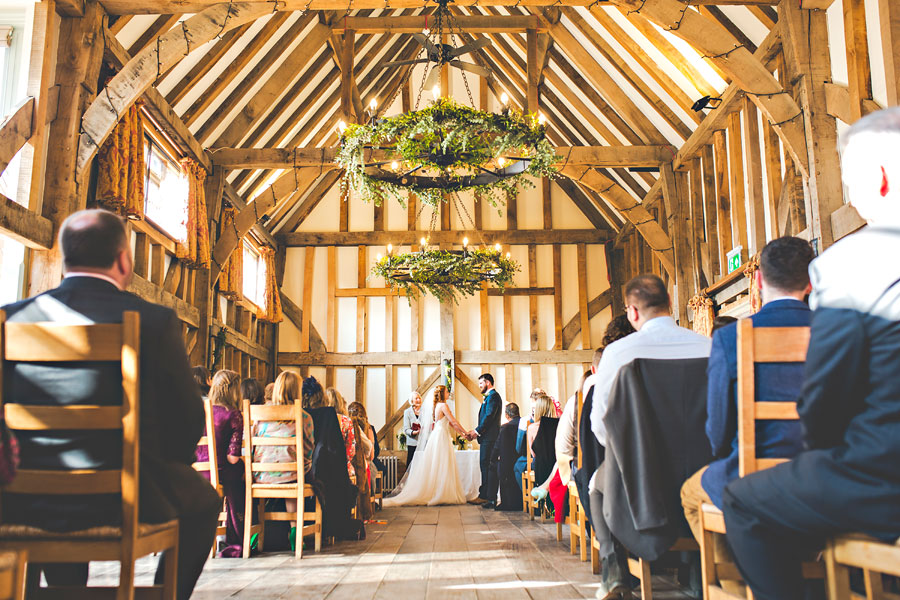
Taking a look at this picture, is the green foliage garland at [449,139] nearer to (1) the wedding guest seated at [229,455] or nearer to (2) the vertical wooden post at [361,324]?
(1) the wedding guest seated at [229,455]

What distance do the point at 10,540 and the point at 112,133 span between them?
5.55 meters

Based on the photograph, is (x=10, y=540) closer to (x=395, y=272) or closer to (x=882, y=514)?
(x=882, y=514)

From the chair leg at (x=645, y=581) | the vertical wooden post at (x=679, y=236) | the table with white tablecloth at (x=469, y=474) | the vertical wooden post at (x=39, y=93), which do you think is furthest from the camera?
the table with white tablecloth at (x=469, y=474)

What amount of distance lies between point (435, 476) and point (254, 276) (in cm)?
519

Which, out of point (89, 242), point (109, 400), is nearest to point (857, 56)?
point (89, 242)

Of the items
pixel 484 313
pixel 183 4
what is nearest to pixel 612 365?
pixel 183 4

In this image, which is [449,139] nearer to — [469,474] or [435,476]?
[435,476]

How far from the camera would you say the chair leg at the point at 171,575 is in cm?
186

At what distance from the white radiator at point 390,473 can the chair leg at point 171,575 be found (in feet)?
34.4

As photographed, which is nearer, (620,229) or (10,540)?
(10,540)

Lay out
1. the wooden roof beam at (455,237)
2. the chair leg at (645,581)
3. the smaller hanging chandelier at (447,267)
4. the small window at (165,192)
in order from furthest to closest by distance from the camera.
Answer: the wooden roof beam at (455,237)
the smaller hanging chandelier at (447,267)
the small window at (165,192)
the chair leg at (645,581)

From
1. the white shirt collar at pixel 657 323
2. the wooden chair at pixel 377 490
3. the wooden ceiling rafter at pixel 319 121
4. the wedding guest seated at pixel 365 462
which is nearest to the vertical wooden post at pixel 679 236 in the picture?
the wooden chair at pixel 377 490

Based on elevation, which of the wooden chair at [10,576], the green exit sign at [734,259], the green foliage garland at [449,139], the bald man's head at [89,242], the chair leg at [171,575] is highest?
the green foliage garland at [449,139]

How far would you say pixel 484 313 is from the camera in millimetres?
13391
